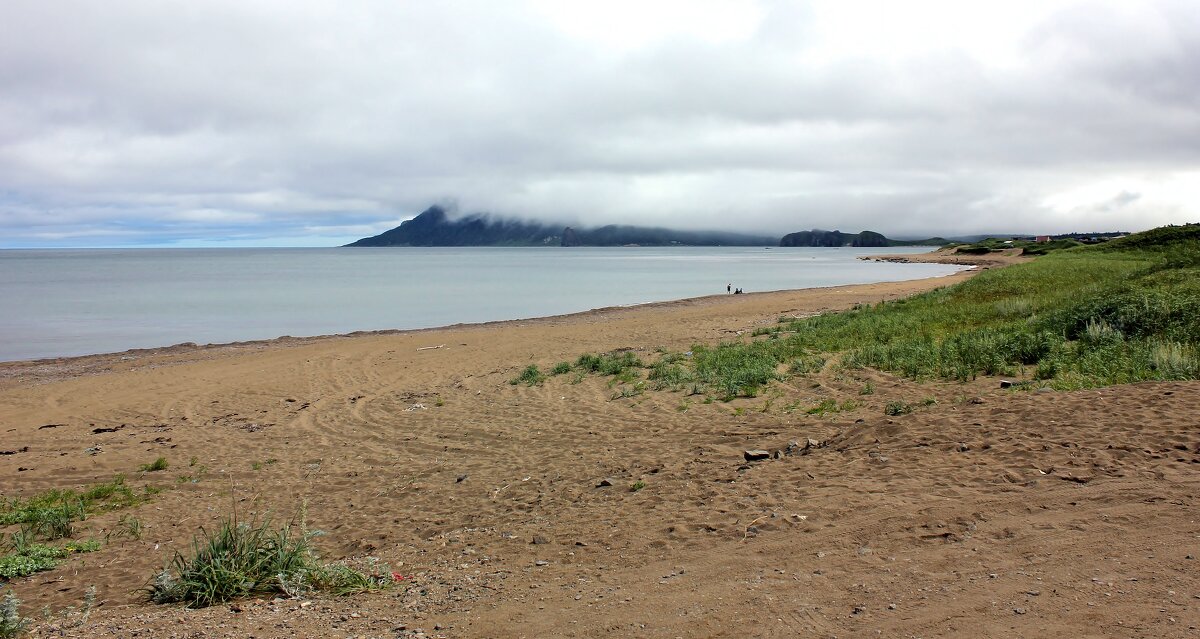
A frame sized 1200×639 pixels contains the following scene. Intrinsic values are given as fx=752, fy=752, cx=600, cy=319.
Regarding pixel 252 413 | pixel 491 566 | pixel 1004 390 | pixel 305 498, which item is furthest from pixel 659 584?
pixel 252 413

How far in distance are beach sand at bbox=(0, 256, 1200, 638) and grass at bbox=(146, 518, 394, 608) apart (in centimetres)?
20

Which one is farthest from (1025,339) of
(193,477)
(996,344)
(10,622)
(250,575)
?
(10,622)

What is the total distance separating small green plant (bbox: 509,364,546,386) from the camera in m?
15.9

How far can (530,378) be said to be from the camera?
52.9ft

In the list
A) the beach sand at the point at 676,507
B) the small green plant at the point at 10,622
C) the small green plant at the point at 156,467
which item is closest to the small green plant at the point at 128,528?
the beach sand at the point at 676,507

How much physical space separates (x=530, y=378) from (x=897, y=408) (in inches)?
320

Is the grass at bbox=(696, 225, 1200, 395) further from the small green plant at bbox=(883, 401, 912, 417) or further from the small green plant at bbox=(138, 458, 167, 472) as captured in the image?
the small green plant at bbox=(138, 458, 167, 472)

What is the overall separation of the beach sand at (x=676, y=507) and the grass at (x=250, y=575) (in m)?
0.20

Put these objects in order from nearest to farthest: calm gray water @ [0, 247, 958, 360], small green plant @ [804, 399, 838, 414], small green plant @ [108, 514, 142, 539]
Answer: small green plant @ [108, 514, 142, 539]
small green plant @ [804, 399, 838, 414]
calm gray water @ [0, 247, 958, 360]

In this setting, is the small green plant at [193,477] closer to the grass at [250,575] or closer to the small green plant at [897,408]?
the grass at [250,575]

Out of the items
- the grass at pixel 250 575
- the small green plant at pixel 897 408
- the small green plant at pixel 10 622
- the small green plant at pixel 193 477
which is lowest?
the small green plant at pixel 193 477

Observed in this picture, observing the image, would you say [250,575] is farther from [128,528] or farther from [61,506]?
[61,506]

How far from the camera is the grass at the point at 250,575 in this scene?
19.8 ft

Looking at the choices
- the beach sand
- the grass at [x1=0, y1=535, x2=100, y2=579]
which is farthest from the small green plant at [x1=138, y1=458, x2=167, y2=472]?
the grass at [x1=0, y1=535, x2=100, y2=579]
